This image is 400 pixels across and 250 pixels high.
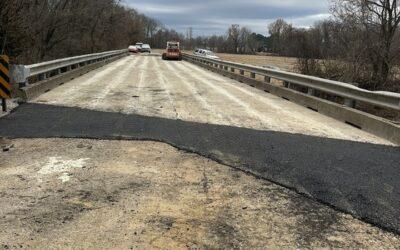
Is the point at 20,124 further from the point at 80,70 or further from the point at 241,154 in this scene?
the point at 80,70

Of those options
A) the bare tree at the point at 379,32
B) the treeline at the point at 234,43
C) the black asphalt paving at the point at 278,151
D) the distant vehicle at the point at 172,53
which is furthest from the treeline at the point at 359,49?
the treeline at the point at 234,43

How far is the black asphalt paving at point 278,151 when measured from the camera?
5.35m

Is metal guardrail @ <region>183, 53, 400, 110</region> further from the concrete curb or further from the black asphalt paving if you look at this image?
the black asphalt paving

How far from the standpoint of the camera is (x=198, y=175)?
6.08 metres

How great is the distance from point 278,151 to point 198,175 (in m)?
1.74

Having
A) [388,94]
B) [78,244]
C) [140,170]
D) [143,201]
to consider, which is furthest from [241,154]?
[388,94]

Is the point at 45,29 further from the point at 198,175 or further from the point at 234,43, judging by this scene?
the point at 234,43

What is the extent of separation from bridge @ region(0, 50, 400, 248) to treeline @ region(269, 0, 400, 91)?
8166mm

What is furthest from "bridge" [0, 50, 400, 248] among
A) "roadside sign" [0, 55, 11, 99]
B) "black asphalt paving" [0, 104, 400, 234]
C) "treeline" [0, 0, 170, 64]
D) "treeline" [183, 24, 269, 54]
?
"treeline" [183, 24, 269, 54]

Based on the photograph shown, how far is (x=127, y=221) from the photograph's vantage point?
454 centimetres

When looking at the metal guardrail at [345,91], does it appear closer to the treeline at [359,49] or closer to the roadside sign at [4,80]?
the treeline at [359,49]

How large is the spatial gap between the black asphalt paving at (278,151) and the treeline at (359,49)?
11.5 metres

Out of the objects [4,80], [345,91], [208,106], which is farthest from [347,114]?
[4,80]

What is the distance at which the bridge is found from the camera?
4391 mm
